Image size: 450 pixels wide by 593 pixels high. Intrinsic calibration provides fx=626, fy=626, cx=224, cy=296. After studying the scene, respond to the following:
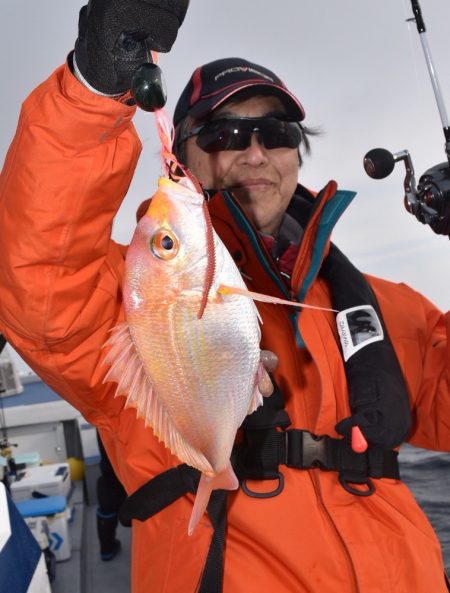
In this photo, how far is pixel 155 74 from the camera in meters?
1.21

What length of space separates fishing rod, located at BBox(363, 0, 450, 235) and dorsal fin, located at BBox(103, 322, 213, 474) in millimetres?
1429

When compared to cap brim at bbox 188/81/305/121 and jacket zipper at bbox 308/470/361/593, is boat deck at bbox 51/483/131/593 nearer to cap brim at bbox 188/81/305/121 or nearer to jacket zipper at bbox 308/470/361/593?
jacket zipper at bbox 308/470/361/593

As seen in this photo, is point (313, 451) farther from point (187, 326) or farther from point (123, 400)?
point (187, 326)

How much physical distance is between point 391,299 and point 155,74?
5.57ft

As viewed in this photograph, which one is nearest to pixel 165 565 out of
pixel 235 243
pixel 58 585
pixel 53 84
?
pixel 235 243

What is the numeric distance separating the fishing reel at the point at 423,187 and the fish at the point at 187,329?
1.28 m

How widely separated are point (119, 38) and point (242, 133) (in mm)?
1148

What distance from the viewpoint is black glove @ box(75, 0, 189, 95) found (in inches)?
52.2

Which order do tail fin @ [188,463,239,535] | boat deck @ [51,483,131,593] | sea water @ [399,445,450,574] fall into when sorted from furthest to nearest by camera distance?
sea water @ [399,445,450,574]
boat deck @ [51,483,131,593]
tail fin @ [188,463,239,535]

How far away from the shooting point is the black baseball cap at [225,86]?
2.40 meters

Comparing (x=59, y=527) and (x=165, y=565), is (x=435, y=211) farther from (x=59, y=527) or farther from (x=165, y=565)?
(x=59, y=527)

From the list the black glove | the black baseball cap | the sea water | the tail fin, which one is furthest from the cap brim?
the sea water

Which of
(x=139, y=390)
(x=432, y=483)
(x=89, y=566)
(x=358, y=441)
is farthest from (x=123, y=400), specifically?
(x=432, y=483)

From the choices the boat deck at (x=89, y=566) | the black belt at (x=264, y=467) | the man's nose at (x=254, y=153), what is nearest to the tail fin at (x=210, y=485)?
the black belt at (x=264, y=467)
